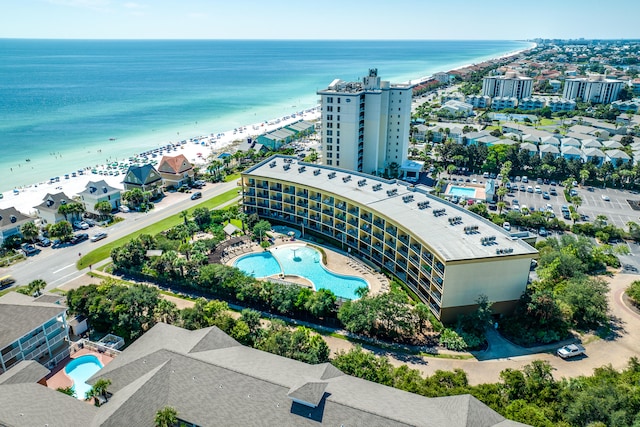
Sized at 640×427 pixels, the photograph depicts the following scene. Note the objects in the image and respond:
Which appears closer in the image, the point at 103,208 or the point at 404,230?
the point at 404,230

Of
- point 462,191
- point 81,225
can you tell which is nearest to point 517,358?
point 462,191

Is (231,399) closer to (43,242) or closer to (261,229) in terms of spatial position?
(261,229)

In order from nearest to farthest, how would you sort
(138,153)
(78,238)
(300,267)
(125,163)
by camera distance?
(300,267)
(78,238)
(125,163)
(138,153)

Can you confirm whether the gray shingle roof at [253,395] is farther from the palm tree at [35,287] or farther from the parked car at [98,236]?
the parked car at [98,236]

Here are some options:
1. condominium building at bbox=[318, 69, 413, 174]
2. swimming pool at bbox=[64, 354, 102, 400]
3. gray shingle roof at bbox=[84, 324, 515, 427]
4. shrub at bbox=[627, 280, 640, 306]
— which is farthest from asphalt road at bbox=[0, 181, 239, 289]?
shrub at bbox=[627, 280, 640, 306]

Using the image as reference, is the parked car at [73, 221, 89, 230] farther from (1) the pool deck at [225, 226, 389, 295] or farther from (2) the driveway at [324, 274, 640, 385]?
(2) the driveway at [324, 274, 640, 385]

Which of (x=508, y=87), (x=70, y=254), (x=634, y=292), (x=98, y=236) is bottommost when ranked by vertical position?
(x=70, y=254)
